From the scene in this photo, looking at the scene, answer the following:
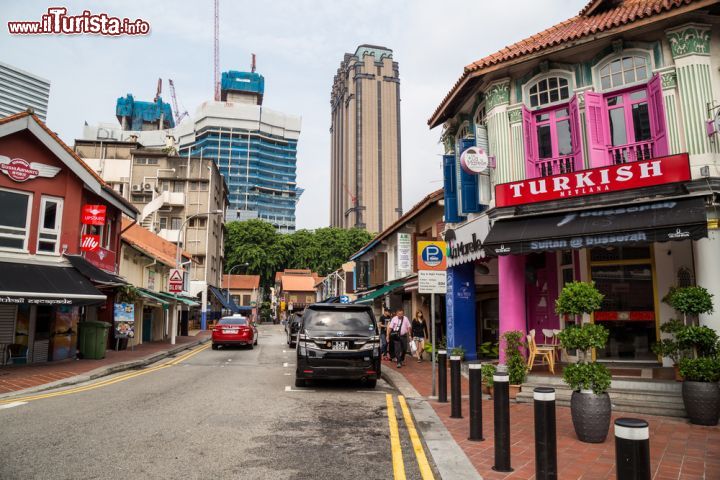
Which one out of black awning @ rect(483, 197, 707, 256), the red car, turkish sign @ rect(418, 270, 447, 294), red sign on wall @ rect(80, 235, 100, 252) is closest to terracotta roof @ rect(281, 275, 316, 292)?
the red car

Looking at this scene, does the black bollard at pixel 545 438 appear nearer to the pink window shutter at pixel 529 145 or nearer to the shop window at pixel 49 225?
the pink window shutter at pixel 529 145

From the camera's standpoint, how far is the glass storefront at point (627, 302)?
1124 cm

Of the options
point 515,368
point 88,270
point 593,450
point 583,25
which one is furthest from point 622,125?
point 88,270

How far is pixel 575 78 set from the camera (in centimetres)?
1169

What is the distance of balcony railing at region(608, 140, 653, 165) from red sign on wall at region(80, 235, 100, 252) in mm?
16593

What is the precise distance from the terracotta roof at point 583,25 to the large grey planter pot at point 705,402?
7.17m

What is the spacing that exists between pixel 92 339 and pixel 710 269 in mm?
17531

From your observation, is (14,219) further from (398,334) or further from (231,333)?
(398,334)

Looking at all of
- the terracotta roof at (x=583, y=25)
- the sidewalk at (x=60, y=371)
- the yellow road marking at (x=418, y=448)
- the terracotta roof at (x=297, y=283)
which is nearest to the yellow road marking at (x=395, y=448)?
the yellow road marking at (x=418, y=448)

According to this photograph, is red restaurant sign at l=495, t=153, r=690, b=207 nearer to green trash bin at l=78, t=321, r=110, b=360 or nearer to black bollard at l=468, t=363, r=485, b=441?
black bollard at l=468, t=363, r=485, b=441

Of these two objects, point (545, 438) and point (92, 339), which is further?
point (92, 339)

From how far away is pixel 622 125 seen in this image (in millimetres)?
11109

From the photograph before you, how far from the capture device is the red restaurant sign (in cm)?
965

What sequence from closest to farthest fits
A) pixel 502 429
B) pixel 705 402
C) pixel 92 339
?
pixel 502 429 → pixel 705 402 → pixel 92 339
